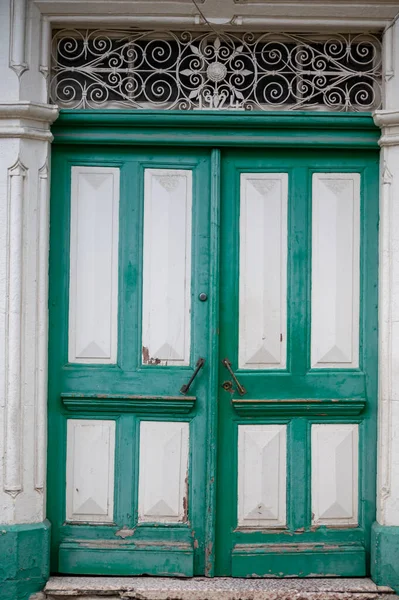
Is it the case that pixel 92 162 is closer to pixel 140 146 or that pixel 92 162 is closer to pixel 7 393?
pixel 140 146

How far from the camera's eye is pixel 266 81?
435cm

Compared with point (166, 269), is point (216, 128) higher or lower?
higher

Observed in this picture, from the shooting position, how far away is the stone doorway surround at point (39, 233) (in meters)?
4.09

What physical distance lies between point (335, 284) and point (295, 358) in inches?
19.7

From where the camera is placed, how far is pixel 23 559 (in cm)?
407

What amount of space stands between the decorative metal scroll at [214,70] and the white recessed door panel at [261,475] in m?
1.94

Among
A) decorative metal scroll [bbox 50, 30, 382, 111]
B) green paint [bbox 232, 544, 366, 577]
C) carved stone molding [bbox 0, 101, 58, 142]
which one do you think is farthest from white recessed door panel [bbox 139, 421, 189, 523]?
decorative metal scroll [bbox 50, 30, 382, 111]

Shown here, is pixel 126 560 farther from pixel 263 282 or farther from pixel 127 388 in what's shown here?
pixel 263 282

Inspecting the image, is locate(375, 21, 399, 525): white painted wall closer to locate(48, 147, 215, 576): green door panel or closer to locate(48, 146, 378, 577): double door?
locate(48, 146, 378, 577): double door

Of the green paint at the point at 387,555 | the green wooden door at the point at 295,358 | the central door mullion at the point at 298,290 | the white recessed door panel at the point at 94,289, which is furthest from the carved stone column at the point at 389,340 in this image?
the white recessed door panel at the point at 94,289

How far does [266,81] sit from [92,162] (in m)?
1.14

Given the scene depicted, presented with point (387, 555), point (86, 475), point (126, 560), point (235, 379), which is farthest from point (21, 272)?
point (387, 555)

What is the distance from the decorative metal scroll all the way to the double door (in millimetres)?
304

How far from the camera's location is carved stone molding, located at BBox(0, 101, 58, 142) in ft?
13.3
